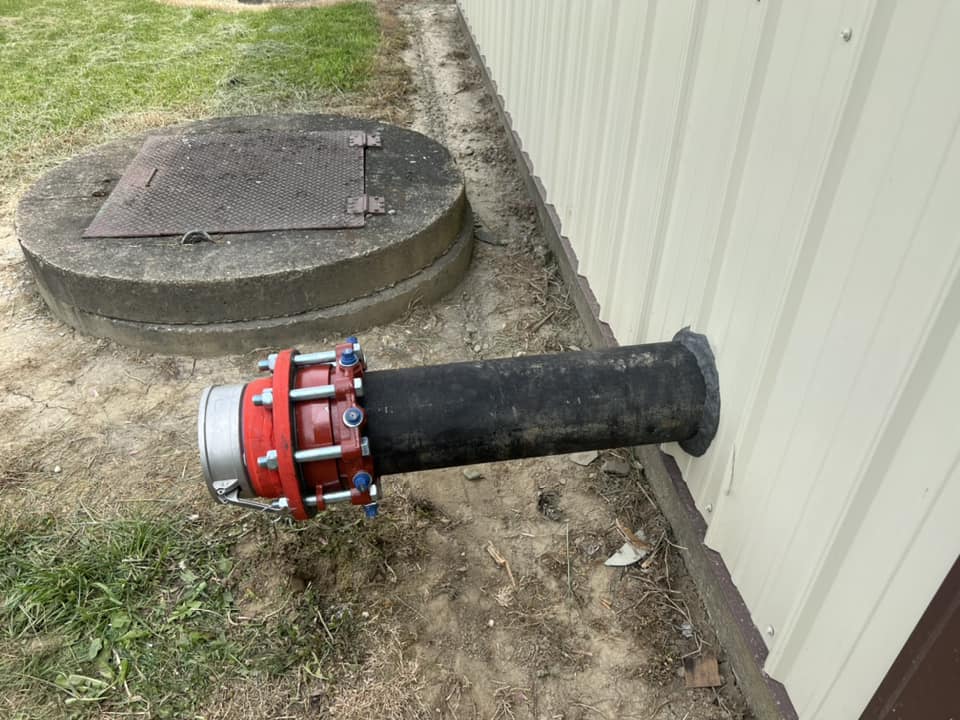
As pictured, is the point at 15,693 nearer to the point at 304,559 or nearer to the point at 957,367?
the point at 304,559

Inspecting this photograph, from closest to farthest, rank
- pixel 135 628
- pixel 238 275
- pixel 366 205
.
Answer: pixel 135 628
pixel 238 275
pixel 366 205

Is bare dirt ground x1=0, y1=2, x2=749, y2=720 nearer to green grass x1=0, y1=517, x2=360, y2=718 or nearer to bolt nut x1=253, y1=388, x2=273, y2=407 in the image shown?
green grass x1=0, y1=517, x2=360, y2=718

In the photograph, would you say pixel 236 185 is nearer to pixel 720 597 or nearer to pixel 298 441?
pixel 298 441

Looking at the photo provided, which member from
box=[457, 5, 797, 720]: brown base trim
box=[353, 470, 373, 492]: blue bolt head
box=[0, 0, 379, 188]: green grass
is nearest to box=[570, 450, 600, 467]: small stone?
box=[457, 5, 797, 720]: brown base trim

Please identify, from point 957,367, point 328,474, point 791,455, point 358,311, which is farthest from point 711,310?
point 358,311

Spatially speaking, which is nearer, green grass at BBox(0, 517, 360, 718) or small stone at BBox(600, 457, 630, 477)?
green grass at BBox(0, 517, 360, 718)

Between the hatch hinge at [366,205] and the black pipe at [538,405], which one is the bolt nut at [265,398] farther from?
the hatch hinge at [366,205]

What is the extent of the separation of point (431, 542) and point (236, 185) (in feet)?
6.94

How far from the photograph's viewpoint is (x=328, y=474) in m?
1.59

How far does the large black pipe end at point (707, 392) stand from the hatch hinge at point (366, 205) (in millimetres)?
1792

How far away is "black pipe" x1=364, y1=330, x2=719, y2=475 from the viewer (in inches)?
64.1

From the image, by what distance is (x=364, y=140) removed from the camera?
12.5ft

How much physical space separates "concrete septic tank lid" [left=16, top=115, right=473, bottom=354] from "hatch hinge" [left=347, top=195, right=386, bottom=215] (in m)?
0.03

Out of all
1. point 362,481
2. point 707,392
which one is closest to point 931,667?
point 707,392
